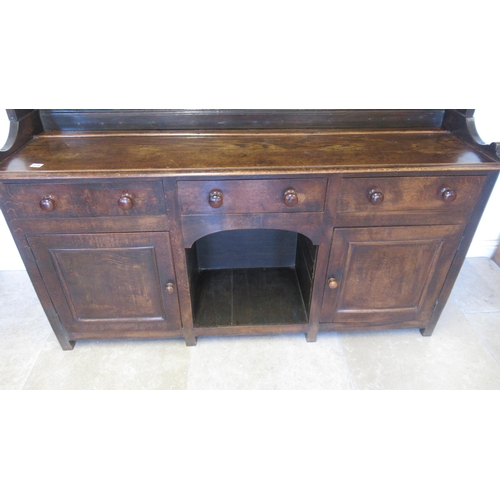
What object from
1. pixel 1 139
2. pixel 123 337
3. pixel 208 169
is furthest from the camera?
pixel 1 139

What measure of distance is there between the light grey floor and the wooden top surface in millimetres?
877

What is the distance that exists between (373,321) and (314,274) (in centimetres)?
41

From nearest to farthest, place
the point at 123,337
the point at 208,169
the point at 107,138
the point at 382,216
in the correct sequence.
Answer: the point at 208,169
the point at 382,216
the point at 107,138
the point at 123,337

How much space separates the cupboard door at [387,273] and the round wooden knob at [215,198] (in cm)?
46

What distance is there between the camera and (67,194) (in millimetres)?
1211

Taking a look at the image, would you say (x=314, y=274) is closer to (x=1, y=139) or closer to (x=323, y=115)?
(x=323, y=115)

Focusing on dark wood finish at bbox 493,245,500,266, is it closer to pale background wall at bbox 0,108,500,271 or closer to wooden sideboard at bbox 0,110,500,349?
pale background wall at bbox 0,108,500,271

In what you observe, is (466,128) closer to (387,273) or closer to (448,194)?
(448,194)

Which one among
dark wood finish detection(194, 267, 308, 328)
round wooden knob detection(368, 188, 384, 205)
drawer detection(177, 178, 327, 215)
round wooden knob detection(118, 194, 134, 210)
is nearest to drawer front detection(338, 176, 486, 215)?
round wooden knob detection(368, 188, 384, 205)

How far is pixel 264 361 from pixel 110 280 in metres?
0.76

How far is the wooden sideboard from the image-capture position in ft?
4.00

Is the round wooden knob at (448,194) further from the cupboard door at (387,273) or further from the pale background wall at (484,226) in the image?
the pale background wall at (484,226)

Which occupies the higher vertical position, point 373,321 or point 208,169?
point 208,169
